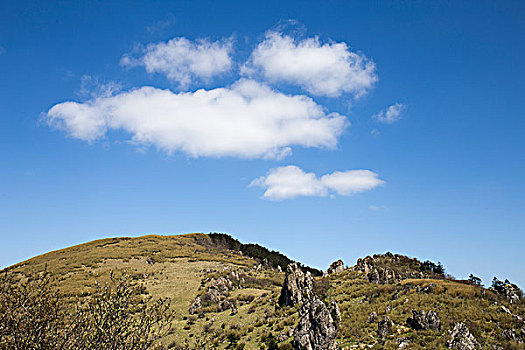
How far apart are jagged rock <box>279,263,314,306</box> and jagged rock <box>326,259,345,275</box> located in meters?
22.9

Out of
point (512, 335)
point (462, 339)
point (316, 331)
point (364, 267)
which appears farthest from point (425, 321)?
point (364, 267)

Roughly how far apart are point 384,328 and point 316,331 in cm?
561

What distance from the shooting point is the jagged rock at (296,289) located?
1387 inches

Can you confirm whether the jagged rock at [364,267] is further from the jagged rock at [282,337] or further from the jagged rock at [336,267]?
the jagged rock at [282,337]

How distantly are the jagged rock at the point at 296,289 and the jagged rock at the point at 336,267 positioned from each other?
22945 millimetres

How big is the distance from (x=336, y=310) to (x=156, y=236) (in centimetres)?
8039

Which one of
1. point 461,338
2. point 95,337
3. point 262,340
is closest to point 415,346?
point 461,338

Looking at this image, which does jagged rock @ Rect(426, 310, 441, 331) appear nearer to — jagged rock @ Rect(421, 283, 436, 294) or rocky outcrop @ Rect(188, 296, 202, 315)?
→ jagged rock @ Rect(421, 283, 436, 294)

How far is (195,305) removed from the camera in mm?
44219

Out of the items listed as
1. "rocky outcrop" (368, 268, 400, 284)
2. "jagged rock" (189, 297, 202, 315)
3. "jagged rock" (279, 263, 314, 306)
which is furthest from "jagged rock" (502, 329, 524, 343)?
"jagged rock" (189, 297, 202, 315)

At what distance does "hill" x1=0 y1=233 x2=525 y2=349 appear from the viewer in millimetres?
23500

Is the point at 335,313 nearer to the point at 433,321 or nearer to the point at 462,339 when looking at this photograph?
the point at 433,321

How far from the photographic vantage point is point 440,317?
25.5 meters

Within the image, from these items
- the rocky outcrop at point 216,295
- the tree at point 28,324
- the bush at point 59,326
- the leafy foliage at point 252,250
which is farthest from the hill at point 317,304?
the leafy foliage at point 252,250
